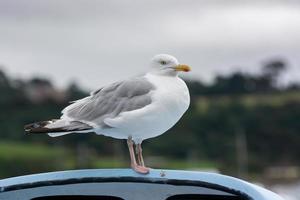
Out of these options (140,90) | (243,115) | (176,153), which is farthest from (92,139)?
(140,90)

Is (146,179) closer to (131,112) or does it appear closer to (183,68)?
(131,112)

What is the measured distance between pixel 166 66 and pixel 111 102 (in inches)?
13.4

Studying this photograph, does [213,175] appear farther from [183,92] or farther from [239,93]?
[239,93]

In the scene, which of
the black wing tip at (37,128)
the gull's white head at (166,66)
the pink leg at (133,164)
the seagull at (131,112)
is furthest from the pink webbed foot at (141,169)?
the gull's white head at (166,66)

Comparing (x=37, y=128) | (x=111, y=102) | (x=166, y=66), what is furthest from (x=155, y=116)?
(x=37, y=128)

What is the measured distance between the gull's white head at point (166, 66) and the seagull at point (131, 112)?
0.06 feet

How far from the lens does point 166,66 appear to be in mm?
5645

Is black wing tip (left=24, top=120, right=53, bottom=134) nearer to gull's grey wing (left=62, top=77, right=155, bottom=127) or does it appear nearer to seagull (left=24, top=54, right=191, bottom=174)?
seagull (left=24, top=54, right=191, bottom=174)

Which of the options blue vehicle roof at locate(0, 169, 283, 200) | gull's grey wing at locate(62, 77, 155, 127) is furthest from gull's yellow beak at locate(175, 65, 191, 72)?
blue vehicle roof at locate(0, 169, 283, 200)

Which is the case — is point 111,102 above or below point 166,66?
below

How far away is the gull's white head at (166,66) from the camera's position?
18.5 feet

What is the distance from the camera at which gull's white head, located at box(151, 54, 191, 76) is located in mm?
5629

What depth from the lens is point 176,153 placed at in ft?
249

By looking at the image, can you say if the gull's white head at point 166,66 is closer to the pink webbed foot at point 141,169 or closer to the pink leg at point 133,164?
the pink leg at point 133,164
